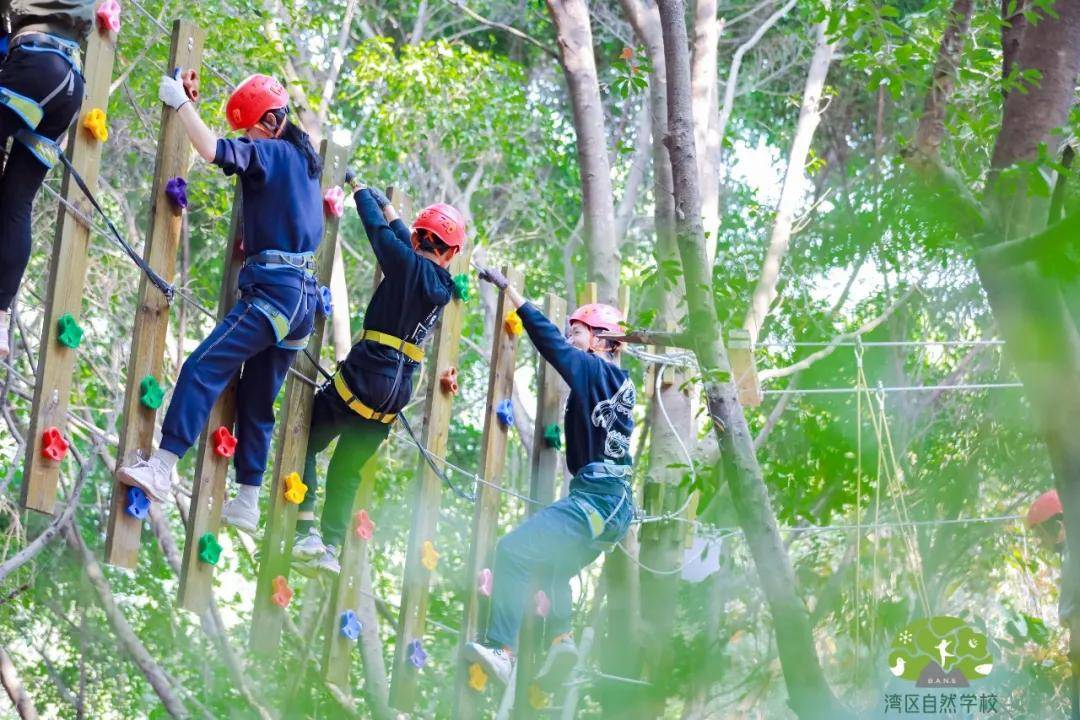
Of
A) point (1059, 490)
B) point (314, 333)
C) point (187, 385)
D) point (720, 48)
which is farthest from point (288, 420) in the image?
point (720, 48)

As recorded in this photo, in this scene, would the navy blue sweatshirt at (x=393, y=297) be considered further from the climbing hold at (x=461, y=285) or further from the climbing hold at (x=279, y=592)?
the climbing hold at (x=279, y=592)

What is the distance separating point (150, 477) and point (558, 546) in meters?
1.83

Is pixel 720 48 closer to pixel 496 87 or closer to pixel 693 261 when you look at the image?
pixel 496 87

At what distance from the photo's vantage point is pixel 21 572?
10203mm

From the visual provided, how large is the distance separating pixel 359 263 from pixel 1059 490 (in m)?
8.14

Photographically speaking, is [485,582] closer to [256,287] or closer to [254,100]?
[256,287]

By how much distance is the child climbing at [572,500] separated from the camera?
538 centimetres

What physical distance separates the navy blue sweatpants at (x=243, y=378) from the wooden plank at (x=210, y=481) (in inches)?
2.8

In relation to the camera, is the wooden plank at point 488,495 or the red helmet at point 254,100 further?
the wooden plank at point 488,495

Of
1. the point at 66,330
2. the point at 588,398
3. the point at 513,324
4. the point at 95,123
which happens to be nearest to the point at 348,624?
the point at 588,398

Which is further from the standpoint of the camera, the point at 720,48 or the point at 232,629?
the point at 720,48

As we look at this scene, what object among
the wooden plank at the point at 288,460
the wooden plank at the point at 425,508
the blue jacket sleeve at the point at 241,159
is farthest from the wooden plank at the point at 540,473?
the blue jacket sleeve at the point at 241,159

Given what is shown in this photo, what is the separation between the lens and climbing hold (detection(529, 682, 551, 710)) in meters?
5.70

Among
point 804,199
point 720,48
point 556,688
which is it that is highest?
point 720,48
